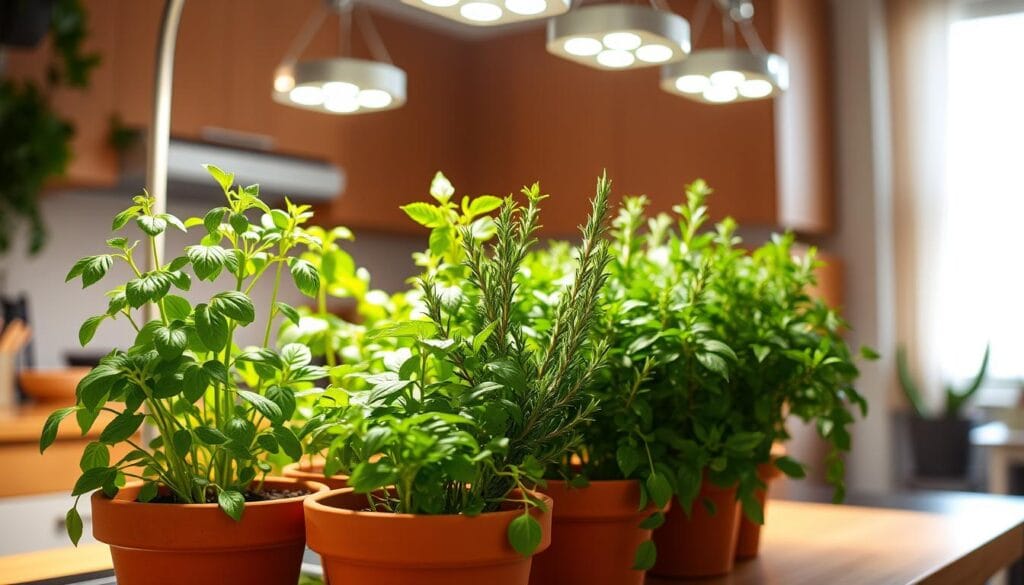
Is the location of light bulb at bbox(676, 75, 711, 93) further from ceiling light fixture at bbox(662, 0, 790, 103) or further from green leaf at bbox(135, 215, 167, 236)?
green leaf at bbox(135, 215, 167, 236)

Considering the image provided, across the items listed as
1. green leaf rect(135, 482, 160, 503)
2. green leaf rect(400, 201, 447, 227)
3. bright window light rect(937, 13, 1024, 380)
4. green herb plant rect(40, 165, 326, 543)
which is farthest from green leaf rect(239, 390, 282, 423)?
bright window light rect(937, 13, 1024, 380)

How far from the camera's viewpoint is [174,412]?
0.79m

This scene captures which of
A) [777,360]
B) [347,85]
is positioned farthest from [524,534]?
[347,85]

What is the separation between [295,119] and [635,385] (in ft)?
11.0

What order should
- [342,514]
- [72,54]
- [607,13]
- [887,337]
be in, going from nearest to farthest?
[342,514] < [607,13] < [72,54] < [887,337]

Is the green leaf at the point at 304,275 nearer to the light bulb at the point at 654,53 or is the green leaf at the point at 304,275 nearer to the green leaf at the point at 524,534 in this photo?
the green leaf at the point at 524,534

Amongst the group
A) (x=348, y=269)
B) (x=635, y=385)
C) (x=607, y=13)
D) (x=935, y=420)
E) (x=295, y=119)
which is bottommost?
(x=935, y=420)

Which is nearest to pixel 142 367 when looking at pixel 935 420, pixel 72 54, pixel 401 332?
pixel 401 332

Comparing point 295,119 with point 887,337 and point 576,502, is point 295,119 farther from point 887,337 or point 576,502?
point 576,502

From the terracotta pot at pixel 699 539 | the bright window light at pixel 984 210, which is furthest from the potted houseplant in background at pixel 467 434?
the bright window light at pixel 984 210

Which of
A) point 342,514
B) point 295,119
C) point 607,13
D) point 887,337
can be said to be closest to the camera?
point 342,514

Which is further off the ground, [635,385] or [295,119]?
[295,119]

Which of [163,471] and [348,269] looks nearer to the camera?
[163,471]

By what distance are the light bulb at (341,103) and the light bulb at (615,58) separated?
41 centimetres
